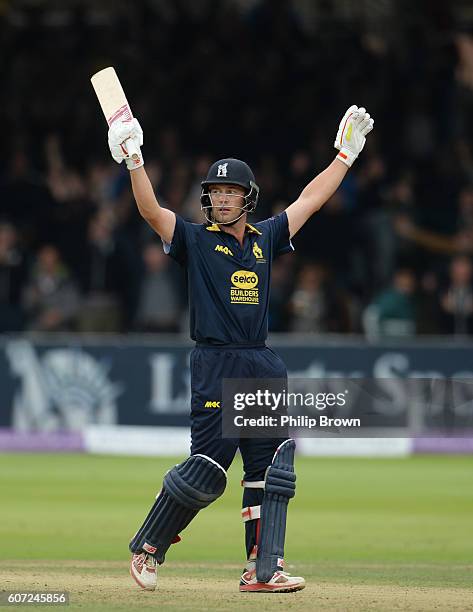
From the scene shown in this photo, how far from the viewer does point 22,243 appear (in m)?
18.3

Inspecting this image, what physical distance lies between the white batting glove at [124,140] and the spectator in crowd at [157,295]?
9.49m

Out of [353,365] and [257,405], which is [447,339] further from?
[257,405]

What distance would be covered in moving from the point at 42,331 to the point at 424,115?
17.7ft

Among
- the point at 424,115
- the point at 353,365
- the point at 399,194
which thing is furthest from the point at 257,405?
the point at 424,115

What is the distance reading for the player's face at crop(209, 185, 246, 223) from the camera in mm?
7750

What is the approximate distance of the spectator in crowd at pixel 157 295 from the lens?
17141mm

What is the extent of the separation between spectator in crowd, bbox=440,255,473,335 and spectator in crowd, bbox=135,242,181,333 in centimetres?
298

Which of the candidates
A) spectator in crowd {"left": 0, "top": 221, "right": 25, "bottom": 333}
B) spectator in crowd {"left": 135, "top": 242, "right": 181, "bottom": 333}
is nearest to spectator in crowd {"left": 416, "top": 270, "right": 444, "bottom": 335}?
spectator in crowd {"left": 135, "top": 242, "right": 181, "bottom": 333}

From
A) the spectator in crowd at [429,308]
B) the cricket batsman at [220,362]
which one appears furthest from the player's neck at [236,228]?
the spectator in crowd at [429,308]

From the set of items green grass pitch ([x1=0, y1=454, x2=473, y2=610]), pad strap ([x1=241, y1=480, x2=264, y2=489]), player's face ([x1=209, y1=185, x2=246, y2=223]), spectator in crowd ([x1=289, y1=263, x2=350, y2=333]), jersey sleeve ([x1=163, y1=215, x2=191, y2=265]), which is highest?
player's face ([x1=209, y1=185, x2=246, y2=223])

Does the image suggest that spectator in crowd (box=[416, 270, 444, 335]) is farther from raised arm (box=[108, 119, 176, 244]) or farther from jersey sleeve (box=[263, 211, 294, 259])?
raised arm (box=[108, 119, 176, 244])

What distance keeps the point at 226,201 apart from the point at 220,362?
816 millimetres

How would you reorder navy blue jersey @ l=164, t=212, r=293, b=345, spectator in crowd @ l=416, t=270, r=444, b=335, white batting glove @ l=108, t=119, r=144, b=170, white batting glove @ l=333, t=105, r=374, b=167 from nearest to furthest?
white batting glove @ l=108, t=119, r=144, b=170
navy blue jersey @ l=164, t=212, r=293, b=345
white batting glove @ l=333, t=105, r=374, b=167
spectator in crowd @ l=416, t=270, r=444, b=335

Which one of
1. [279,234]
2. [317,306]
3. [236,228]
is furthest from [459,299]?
[236,228]
